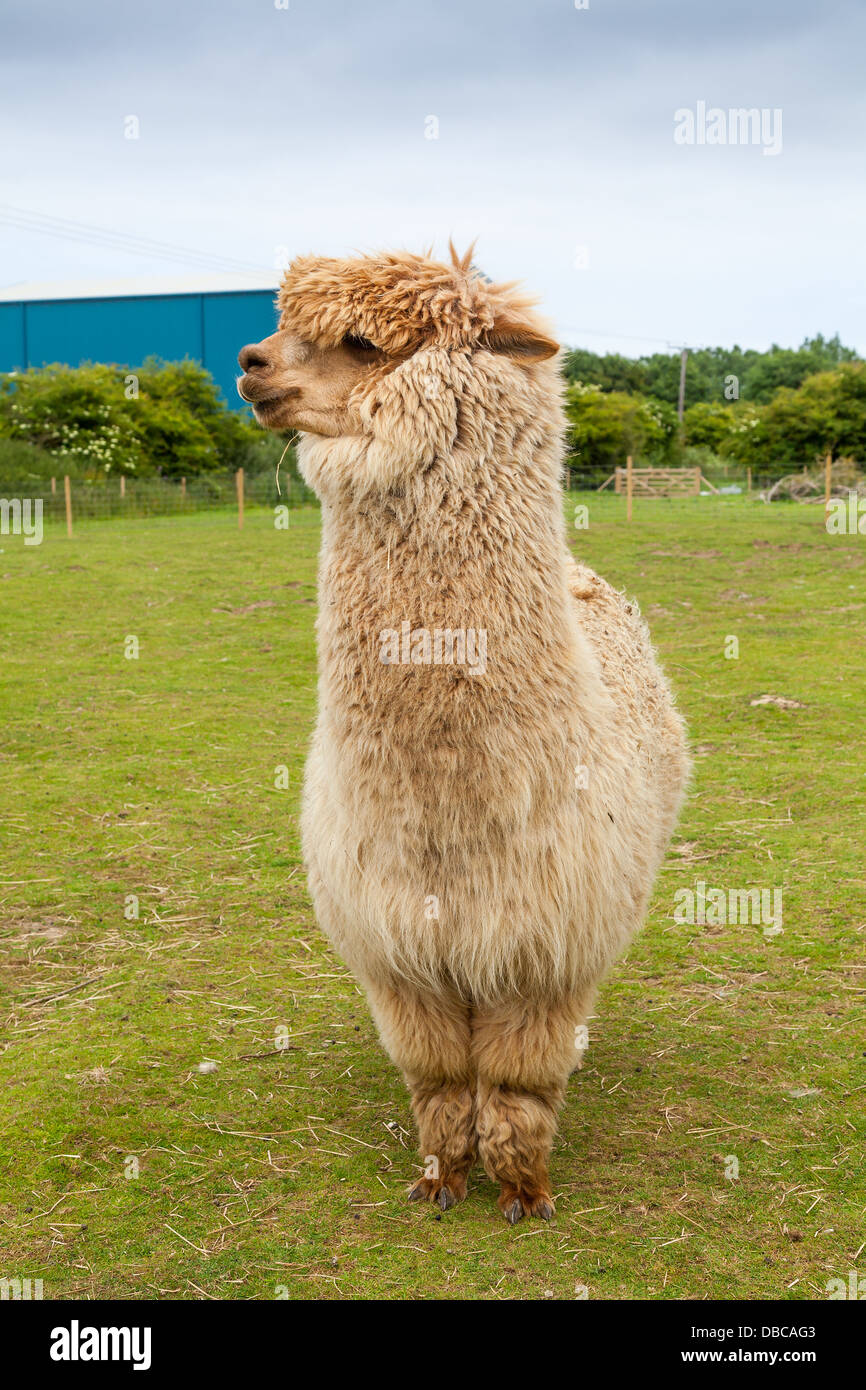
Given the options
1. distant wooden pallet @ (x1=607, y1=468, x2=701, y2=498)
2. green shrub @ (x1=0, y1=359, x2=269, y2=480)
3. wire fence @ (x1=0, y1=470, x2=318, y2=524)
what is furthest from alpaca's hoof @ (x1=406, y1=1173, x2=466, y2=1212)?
green shrub @ (x1=0, y1=359, x2=269, y2=480)

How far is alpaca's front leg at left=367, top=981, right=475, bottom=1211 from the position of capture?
122 inches

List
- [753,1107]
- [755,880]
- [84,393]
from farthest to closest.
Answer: [84,393] → [755,880] → [753,1107]

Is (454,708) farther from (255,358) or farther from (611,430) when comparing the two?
(611,430)

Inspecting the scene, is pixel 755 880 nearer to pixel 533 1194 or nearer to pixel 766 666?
pixel 533 1194

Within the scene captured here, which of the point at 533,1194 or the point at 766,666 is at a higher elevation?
the point at 766,666

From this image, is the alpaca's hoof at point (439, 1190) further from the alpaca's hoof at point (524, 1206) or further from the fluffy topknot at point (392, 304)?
the fluffy topknot at point (392, 304)

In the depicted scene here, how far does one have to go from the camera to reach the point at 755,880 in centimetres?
544

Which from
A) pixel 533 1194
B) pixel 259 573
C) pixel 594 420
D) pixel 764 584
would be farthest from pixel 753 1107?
pixel 594 420

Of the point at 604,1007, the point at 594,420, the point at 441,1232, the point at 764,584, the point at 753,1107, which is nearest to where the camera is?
the point at 441,1232

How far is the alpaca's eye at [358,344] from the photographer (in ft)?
8.71

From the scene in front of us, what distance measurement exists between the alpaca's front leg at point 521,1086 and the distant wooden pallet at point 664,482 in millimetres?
23071

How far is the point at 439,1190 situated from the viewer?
3182mm

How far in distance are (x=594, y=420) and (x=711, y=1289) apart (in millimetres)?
32533

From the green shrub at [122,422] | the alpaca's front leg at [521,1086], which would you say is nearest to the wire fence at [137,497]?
the green shrub at [122,422]
